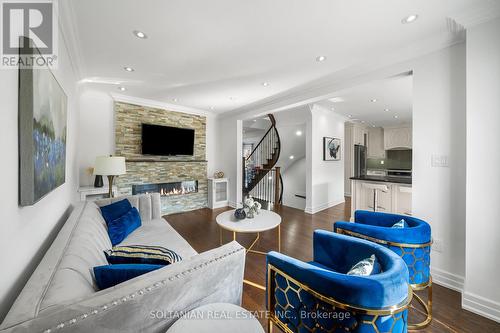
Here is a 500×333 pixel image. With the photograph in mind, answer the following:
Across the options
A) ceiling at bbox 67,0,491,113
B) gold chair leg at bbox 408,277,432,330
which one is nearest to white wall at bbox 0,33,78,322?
ceiling at bbox 67,0,491,113

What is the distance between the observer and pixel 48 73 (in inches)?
49.2

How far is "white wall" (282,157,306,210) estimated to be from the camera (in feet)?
18.0

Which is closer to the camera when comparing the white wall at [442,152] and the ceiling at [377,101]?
the white wall at [442,152]

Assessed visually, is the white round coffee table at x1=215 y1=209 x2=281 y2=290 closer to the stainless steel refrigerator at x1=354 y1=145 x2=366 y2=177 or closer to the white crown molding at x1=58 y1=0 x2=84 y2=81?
the white crown molding at x1=58 y1=0 x2=84 y2=81

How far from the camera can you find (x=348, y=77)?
9.05 feet

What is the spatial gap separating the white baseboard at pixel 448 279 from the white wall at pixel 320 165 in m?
2.57

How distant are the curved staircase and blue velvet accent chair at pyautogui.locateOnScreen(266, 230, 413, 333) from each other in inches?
166

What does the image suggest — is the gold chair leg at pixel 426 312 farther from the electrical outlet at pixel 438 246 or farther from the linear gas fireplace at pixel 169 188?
the linear gas fireplace at pixel 169 188

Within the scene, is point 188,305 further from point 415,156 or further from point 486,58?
point 486,58

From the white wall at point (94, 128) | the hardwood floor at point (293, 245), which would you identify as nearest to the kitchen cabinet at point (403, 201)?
the hardwood floor at point (293, 245)

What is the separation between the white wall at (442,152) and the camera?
1.94 m

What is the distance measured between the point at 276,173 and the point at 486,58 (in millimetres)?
4229

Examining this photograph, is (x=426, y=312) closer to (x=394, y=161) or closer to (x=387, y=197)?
(x=387, y=197)

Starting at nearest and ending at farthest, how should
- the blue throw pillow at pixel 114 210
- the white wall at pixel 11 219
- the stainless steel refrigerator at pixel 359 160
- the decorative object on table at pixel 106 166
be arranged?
the white wall at pixel 11 219 → the blue throw pillow at pixel 114 210 → the decorative object on table at pixel 106 166 → the stainless steel refrigerator at pixel 359 160
